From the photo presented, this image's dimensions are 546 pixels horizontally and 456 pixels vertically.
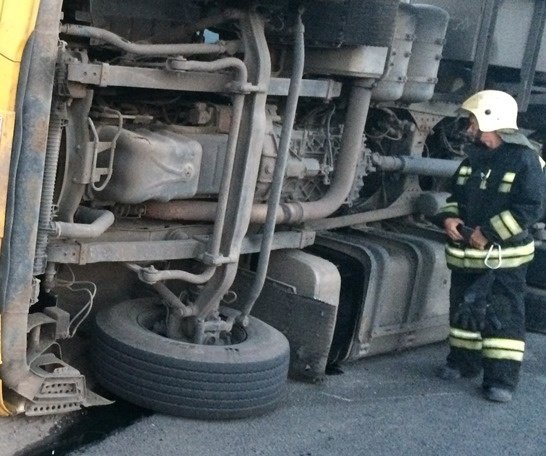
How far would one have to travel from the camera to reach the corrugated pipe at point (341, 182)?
3.91m

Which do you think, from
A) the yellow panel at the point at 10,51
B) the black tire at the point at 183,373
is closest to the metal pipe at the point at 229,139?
the black tire at the point at 183,373

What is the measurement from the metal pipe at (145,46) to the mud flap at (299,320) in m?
1.15

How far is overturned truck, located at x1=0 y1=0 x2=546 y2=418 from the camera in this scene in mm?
3051

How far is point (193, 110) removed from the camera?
3773 millimetres

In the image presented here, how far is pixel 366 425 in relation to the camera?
3.69 m

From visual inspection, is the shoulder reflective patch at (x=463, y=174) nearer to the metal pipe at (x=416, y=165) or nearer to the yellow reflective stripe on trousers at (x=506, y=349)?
the metal pipe at (x=416, y=165)

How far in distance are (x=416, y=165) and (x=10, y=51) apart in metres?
2.69

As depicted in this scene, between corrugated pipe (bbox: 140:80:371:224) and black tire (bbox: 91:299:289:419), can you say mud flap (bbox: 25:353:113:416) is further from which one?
corrugated pipe (bbox: 140:80:371:224)

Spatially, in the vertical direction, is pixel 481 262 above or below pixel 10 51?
below

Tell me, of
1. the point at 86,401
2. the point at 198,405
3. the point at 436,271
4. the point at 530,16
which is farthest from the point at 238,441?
the point at 530,16

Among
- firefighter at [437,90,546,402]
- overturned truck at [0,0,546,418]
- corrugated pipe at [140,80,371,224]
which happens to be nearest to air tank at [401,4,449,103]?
overturned truck at [0,0,546,418]

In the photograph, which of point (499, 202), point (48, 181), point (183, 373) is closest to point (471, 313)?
point (499, 202)

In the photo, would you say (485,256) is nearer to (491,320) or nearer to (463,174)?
(491,320)

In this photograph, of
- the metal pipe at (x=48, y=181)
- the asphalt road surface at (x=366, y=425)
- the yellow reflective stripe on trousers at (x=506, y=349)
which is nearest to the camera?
the metal pipe at (x=48, y=181)
